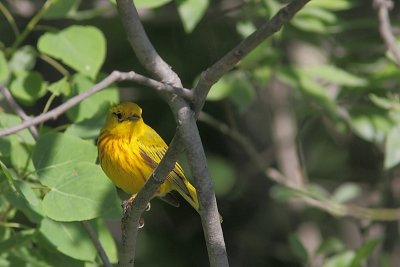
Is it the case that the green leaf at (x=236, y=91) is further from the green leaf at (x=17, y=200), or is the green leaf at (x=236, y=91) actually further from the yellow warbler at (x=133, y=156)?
the green leaf at (x=17, y=200)

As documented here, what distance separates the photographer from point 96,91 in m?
2.51

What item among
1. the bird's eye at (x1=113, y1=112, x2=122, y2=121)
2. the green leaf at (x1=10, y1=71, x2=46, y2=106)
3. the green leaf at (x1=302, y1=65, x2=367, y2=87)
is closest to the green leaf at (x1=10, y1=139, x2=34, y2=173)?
the green leaf at (x1=10, y1=71, x2=46, y2=106)

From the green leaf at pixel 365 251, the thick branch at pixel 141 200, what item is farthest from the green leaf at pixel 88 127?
the green leaf at pixel 365 251

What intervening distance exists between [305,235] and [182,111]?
451cm

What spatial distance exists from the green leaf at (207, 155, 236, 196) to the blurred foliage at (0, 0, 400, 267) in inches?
0.6

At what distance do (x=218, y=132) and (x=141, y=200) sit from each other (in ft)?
14.6

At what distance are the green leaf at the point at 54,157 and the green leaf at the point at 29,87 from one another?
2.77 feet

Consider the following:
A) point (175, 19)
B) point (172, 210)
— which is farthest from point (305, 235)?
point (175, 19)

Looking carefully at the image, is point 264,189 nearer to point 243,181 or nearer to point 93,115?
point 243,181

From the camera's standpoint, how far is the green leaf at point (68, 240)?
3678mm

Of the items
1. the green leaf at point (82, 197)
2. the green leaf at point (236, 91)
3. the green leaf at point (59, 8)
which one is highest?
the green leaf at point (59, 8)

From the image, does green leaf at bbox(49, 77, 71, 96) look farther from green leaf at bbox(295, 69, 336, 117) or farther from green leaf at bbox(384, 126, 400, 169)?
green leaf at bbox(384, 126, 400, 169)

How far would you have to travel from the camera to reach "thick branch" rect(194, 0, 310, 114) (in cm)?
251

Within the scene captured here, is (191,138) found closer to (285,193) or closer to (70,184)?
(70,184)
